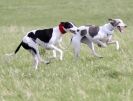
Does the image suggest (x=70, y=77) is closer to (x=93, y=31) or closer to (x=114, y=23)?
(x=93, y=31)

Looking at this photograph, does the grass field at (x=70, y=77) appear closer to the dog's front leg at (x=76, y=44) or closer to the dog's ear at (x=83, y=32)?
the dog's front leg at (x=76, y=44)

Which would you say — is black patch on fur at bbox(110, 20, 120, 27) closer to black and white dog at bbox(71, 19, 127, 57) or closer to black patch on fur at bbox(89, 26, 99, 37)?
black and white dog at bbox(71, 19, 127, 57)

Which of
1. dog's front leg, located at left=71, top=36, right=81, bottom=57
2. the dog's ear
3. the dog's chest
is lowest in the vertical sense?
dog's front leg, located at left=71, top=36, right=81, bottom=57

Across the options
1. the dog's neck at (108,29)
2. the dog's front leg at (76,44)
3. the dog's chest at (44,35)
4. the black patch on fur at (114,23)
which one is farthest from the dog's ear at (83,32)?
the dog's chest at (44,35)

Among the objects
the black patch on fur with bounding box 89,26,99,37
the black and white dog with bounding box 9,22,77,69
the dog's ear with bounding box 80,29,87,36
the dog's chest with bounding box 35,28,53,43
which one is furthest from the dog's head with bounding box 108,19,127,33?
the dog's chest with bounding box 35,28,53,43

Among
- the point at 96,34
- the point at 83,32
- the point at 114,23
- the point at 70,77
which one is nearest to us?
the point at 70,77

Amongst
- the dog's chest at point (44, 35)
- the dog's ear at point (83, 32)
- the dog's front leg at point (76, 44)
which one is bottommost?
the dog's front leg at point (76, 44)

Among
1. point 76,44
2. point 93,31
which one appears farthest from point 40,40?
point 93,31

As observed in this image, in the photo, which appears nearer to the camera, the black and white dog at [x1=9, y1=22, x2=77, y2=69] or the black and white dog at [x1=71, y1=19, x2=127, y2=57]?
the black and white dog at [x1=9, y1=22, x2=77, y2=69]

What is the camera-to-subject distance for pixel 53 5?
4525 centimetres

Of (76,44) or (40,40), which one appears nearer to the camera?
(40,40)

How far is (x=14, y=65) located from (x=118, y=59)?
8.82 ft

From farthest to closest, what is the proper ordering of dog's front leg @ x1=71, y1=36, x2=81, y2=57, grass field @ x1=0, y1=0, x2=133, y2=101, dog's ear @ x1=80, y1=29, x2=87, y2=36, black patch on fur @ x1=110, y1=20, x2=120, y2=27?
black patch on fur @ x1=110, y1=20, x2=120, y2=27 < dog's ear @ x1=80, y1=29, x2=87, y2=36 < dog's front leg @ x1=71, y1=36, x2=81, y2=57 < grass field @ x1=0, y1=0, x2=133, y2=101

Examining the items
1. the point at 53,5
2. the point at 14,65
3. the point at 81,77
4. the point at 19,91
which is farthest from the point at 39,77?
the point at 53,5
